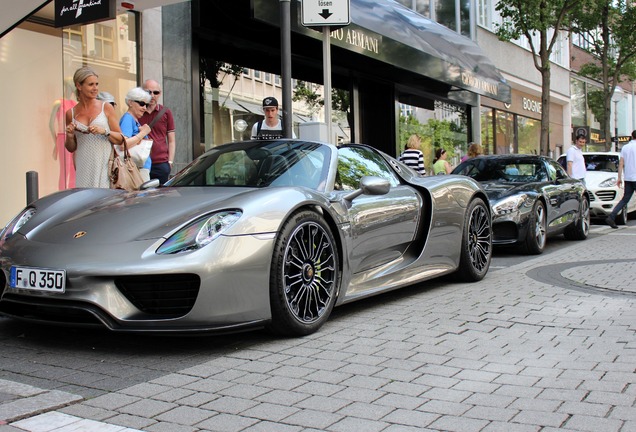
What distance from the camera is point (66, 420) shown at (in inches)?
108

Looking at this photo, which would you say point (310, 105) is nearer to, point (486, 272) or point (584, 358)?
point (486, 272)

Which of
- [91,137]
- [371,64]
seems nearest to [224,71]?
[371,64]

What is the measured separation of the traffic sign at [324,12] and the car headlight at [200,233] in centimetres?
364

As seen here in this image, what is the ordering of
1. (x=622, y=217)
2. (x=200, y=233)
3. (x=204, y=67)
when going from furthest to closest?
(x=622, y=217) → (x=204, y=67) → (x=200, y=233)

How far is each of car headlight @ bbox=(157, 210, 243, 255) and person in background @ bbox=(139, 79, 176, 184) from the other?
3.81 m

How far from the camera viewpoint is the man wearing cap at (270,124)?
25.9 feet

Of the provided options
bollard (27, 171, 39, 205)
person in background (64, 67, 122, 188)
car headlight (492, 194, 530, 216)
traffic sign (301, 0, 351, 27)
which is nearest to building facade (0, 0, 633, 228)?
bollard (27, 171, 39, 205)

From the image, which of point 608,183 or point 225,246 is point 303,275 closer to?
point 225,246

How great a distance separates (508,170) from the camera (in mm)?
9852

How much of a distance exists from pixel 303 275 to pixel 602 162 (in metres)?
12.8

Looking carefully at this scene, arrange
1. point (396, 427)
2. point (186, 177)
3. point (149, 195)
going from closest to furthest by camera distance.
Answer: point (396, 427)
point (149, 195)
point (186, 177)

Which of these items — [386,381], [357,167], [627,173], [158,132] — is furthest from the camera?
[627,173]

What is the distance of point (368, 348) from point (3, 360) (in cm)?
195

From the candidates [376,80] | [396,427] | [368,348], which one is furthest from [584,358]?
[376,80]
